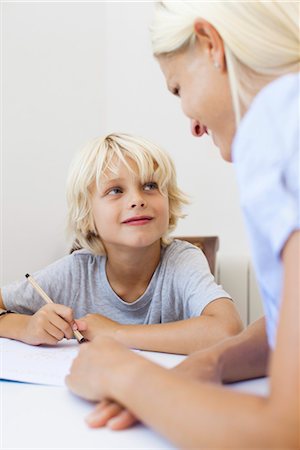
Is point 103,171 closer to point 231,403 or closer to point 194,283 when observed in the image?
point 194,283

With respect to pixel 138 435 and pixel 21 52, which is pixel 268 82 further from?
pixel 21 52

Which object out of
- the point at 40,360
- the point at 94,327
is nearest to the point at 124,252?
the point at 94,327

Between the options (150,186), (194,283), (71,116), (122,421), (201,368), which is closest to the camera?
(122,421)

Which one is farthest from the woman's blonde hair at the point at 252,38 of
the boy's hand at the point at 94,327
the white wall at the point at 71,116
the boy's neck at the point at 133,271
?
the white wall at the point at 71,116

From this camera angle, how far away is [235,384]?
2.45 ft

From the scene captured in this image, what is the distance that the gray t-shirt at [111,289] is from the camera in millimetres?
1318

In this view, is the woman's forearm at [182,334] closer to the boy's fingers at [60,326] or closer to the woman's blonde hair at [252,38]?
the boy's fingers at [60,326]

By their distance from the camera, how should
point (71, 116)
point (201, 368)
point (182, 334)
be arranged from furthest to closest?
point (71, 116) → point (182, 334) → point (201, 368)

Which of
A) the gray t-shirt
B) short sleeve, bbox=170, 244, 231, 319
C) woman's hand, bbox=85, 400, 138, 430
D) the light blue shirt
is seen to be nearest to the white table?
woman's hand, bbox=85, 400, 138, 430

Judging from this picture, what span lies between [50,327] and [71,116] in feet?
3.88

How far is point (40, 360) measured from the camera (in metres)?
0.91

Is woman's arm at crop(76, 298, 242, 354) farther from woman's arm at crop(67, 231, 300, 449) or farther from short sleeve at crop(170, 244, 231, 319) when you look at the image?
woman's arm at crop(67, 231, 300, 449)

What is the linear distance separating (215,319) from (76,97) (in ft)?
4.22

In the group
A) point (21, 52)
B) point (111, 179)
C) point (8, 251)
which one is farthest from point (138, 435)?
point (21, 52)
